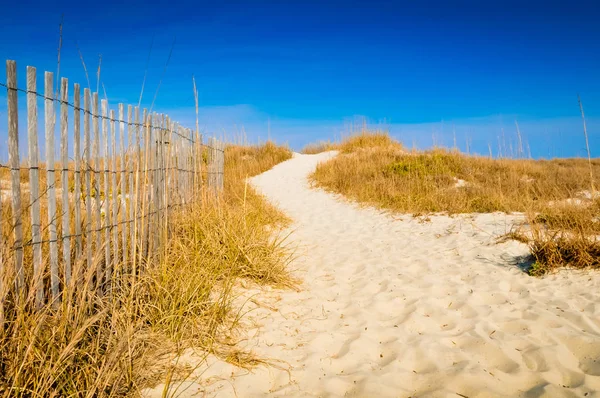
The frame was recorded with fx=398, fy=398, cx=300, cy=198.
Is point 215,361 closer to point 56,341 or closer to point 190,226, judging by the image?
point 56,341

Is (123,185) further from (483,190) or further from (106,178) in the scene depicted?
(483,190)

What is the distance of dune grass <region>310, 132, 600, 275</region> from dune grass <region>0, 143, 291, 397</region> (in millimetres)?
2941

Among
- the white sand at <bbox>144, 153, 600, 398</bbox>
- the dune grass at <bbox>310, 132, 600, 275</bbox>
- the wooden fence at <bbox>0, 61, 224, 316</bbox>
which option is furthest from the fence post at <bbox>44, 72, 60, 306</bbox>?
the dune grass at <bbox>310, 132, 600, 275</bbox>

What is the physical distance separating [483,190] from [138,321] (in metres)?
7.61

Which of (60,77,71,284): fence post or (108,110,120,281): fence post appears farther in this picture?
(108,110,120,281): fence post

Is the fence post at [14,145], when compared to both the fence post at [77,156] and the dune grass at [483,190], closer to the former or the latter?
the fence post at [77,156]

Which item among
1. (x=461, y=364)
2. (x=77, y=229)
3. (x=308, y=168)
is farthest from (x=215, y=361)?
(x=308, y=168)

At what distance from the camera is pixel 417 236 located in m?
6.14

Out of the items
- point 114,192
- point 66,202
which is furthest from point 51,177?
point 114,192

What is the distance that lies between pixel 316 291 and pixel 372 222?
3733 mm

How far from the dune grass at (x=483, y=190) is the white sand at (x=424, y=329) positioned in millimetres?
355

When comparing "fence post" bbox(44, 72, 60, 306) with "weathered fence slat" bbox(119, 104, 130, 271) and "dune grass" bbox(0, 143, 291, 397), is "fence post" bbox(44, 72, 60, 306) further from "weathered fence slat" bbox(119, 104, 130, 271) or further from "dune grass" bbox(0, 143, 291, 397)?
"weathered fence slat" bbox(119, 104, 130, 271)

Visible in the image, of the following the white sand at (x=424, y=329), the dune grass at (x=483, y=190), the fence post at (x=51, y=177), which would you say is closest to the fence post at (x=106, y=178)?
the fence post at (x=51, y=177)

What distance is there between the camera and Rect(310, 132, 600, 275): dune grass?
163 inches
